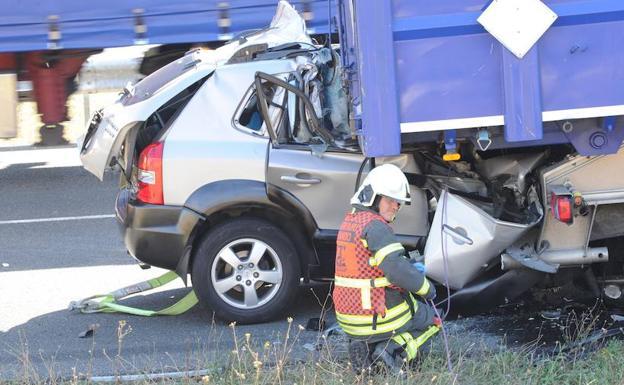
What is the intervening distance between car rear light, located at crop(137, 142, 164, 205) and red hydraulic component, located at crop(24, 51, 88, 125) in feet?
20.0

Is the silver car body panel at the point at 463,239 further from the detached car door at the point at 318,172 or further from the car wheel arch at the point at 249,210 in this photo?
the car wheel arch at the point at 249,210

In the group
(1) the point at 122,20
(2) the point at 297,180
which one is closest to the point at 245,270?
(2) the point at 297,180

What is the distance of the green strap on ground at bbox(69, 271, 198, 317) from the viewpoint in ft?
24.1

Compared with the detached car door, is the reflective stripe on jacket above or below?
below

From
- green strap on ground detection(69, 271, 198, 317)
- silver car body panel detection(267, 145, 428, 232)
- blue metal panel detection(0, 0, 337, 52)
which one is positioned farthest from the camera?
blue metal panel detection(0, 0, 337, 52)

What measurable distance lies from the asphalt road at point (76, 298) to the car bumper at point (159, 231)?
0.52 meters

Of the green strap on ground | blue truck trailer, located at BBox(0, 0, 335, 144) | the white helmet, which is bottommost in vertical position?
the green strap on ground

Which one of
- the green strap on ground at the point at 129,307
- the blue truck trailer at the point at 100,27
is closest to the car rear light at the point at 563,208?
the green strap on ground at the point at 129,307

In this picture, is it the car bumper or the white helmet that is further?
the car bumper

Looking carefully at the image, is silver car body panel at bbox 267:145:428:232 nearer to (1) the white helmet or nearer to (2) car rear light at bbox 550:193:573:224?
(2) car rear light at bbox 550:193:573:224

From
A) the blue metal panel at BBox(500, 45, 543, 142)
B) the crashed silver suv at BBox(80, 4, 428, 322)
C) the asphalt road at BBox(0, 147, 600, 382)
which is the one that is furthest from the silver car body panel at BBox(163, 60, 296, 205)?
the blue metal panel at BBox(500, 45, 543, 142)

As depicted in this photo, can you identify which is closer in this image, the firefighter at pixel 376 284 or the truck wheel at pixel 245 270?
the firefighter at pixel 376 284

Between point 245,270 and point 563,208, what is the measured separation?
2148 mm

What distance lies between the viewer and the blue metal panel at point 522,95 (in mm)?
5629
